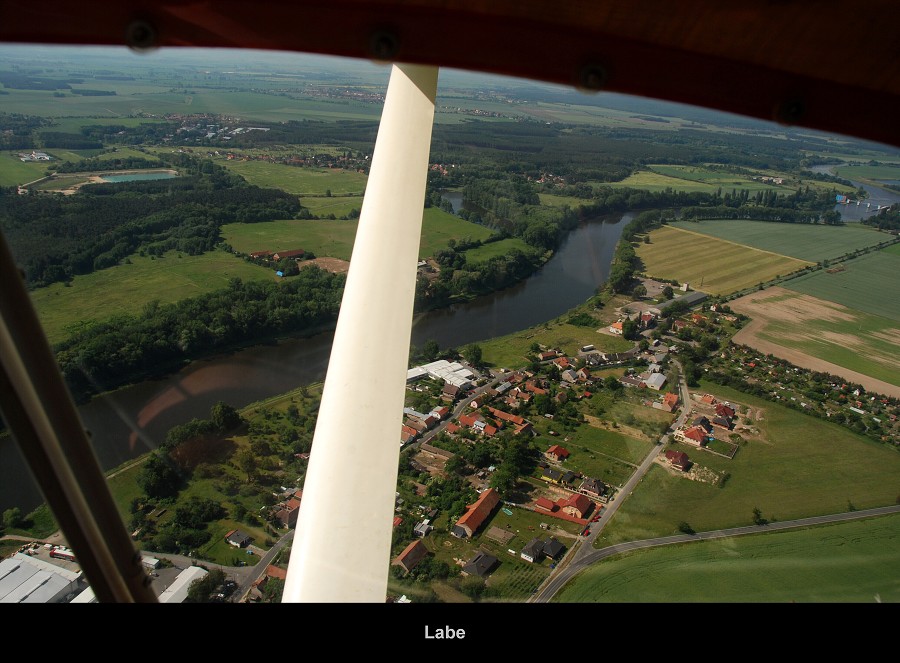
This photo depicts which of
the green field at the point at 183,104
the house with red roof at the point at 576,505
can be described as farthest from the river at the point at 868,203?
the house with red roof at the point at 576,505

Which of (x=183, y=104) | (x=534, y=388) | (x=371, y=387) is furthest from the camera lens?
(x=183, y=104)

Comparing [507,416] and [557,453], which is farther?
[507,416]

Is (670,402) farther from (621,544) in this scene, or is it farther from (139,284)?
(139,284)

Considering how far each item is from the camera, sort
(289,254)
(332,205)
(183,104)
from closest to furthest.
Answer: (289,254) < (332,205) < (183,104)

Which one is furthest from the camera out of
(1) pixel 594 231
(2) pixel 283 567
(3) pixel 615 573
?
(1) pixel 594 231

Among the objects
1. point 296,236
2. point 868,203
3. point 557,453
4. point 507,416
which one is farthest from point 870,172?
point 557,453

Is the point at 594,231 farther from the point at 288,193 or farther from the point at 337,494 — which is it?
the point at 337,494
